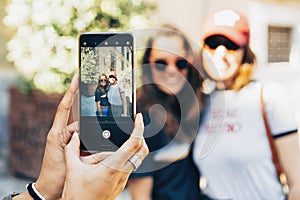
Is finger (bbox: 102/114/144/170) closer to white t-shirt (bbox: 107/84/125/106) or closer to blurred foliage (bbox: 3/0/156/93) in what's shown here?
white t-shirt (bbox: 107/84/125/106)

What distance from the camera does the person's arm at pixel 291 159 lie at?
2.17m

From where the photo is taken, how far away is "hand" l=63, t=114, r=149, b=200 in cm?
105

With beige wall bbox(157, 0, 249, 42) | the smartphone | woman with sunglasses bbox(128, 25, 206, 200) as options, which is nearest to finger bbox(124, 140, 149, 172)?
the smartphone

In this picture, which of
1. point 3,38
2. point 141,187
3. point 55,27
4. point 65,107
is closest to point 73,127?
point 65,107

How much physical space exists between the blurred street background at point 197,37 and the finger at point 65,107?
2.34 m

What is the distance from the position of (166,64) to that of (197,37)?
6.25ft

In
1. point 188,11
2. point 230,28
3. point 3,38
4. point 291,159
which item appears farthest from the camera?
point 188,11

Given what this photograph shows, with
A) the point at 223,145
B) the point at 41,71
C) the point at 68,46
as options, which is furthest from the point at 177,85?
the point at 41,71

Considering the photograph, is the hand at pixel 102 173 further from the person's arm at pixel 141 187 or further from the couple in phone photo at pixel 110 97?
the person's arm at pixel 141 187

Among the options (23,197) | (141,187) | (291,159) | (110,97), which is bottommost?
(141,187)

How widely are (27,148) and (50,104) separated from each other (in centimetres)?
37

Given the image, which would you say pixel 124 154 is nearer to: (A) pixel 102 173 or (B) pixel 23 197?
(A) pixel 102 173

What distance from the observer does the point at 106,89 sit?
1.21 meters

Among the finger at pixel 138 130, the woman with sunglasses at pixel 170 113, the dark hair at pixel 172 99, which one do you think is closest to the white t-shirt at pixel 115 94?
the finger at pixel 138 130
